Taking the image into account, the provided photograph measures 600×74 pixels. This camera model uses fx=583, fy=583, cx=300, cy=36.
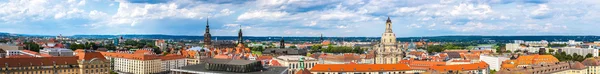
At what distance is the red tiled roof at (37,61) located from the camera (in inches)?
3327

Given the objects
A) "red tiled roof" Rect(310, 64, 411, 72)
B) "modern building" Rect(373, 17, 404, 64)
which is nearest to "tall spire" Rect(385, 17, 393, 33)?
"modern building" Rect(373, 17, 404, 64)

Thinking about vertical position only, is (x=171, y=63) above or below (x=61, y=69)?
below

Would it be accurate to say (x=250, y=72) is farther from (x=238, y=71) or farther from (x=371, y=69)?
(x=371, y=69)

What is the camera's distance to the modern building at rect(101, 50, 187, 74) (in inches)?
4574

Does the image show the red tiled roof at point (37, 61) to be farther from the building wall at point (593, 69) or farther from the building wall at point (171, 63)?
the building wall at point (593, 69)

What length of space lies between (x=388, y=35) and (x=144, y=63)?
180 ft

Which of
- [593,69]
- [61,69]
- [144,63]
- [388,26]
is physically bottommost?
[593,69]

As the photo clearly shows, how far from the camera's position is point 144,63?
115438mm

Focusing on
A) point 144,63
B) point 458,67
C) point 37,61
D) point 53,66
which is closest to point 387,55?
point 458,67

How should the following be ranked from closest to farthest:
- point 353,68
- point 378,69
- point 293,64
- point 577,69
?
point 353,68
point 378,69
point 577,69
point 293,64

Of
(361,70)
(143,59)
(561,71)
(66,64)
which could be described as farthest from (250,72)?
(561,71)

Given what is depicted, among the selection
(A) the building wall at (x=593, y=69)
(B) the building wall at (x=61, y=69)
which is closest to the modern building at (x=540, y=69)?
(A) the building wall at (x=593, y=69)

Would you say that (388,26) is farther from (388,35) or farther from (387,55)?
(387,55)

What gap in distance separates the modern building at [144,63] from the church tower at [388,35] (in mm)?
45506
